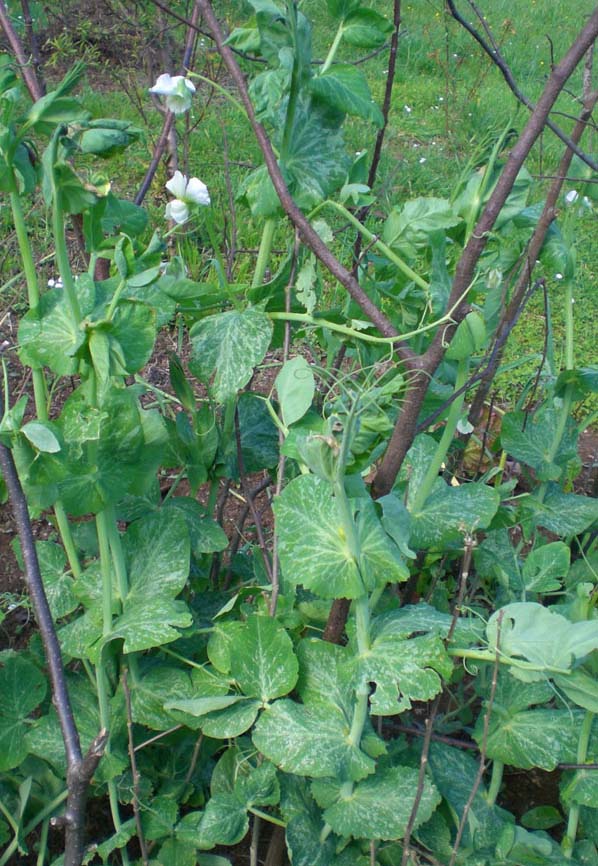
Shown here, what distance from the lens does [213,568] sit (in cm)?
131

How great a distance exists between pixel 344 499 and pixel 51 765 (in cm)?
67

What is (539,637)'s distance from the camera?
2.94 feet

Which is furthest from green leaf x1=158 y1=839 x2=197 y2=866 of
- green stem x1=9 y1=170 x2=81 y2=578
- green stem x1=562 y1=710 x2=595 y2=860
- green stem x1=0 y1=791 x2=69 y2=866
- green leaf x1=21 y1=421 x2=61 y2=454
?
green leaf x1=21 y1=421 x2=61 y2=454

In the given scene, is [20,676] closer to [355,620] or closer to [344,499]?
[355,620]

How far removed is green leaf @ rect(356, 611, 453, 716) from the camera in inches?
35.5

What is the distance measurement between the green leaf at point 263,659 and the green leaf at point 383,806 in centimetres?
15

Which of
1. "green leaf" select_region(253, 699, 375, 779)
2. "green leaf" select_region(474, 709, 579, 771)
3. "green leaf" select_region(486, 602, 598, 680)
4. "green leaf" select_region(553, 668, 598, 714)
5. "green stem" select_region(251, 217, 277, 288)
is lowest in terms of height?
"green leaf" select_region(474, 709, 579, 771)

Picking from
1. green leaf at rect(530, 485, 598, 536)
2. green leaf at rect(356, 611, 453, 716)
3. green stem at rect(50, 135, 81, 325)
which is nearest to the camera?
green stem at rect(50, 135, 81, 325)

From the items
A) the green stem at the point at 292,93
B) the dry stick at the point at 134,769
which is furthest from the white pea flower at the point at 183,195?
the dry stick at the point at 134,769

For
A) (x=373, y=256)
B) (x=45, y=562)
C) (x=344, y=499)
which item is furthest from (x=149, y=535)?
(x=373, y=256)

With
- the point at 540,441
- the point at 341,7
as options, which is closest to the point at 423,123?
the point at 540,441

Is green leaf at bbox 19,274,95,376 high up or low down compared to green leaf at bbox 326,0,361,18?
down

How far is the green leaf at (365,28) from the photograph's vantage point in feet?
3.15

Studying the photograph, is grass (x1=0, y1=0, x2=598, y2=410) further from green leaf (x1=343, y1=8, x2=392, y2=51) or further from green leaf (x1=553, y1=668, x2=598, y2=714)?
green leaf (x1=553, y1=668, x2=598, y2=714)
